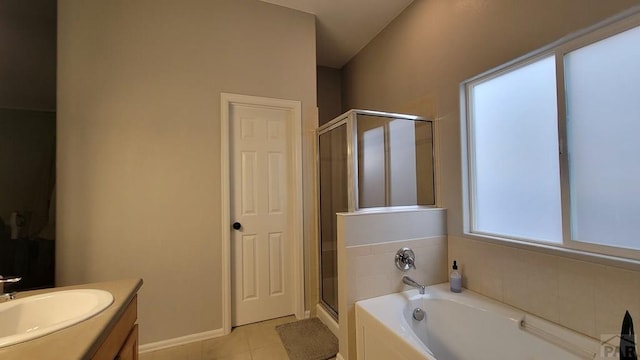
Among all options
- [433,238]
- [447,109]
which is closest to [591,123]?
[447,109]

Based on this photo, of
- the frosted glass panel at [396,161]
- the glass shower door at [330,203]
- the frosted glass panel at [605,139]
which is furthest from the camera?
the glass shower door at [330,203]

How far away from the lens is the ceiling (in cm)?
255

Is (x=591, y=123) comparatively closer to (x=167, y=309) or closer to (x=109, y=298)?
(x=109, y=298)

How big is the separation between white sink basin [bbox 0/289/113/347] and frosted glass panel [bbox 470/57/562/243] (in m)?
2.27

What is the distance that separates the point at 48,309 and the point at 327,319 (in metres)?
1.93

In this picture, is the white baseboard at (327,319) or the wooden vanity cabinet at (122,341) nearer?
the wooden vanity cabinet at (122,341)

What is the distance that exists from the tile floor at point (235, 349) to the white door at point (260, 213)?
8.4 inches

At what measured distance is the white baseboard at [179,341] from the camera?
6.89 feet

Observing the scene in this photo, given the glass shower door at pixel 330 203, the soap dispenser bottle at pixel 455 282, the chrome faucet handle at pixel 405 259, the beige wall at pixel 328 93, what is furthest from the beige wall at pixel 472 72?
the beige wall at pixel 328 93

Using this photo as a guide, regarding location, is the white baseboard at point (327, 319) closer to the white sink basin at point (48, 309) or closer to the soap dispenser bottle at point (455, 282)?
the soap dispenser bottle at point (455, 282)

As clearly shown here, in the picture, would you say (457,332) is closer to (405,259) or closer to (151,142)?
(405,259)

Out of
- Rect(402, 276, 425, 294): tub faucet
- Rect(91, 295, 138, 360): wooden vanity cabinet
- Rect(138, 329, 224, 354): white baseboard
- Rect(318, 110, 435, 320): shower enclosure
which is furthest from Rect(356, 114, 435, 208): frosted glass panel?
Rect(138, 329, 224, 354): white baseboard

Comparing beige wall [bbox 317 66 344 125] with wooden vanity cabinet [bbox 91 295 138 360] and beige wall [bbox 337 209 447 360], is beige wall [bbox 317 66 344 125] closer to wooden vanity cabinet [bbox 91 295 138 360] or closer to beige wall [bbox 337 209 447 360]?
beige wall [bbox 337 209 447 360]

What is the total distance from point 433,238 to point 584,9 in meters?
1.58
